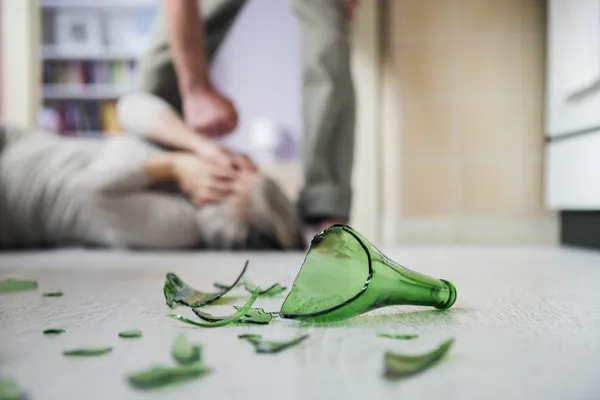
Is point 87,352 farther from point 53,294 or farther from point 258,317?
point 53,294

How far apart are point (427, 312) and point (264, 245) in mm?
969

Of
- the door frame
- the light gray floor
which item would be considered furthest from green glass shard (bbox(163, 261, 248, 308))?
the door frame

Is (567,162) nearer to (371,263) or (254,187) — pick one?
(254,187)

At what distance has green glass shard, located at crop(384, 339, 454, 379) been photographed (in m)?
0.38

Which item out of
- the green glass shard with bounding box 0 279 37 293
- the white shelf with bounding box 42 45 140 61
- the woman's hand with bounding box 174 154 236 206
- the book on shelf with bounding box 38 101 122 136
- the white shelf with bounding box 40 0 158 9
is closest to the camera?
the green glass shard with bounding box 0 279 37 293

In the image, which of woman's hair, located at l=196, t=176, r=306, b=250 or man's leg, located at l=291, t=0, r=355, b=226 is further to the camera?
man's leg, located at l=291, t=0, r=355, b=226

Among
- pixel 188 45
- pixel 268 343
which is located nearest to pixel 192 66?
pixel 188 45

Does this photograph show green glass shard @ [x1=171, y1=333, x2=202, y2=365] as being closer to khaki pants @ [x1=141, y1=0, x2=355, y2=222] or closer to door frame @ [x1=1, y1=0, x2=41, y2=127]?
khaki pants @ [x1=141, y1=0, x2=355, y2=222]

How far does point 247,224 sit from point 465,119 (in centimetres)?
91

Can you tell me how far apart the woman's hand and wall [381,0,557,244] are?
633 millimetres

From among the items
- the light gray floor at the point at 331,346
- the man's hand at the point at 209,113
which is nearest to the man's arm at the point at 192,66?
the man's hand at the point at 209,113

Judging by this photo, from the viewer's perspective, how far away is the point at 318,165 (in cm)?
187

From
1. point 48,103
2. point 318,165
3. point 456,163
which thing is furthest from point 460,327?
point 48,103

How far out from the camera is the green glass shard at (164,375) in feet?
1.17
